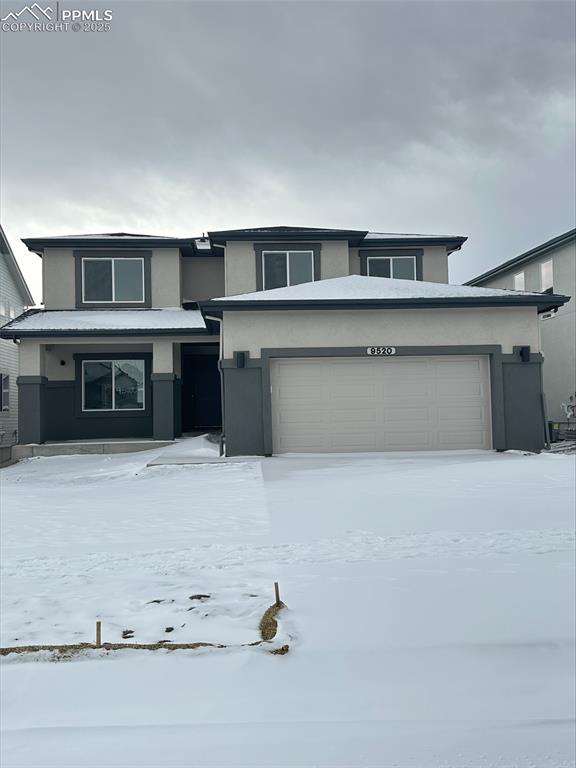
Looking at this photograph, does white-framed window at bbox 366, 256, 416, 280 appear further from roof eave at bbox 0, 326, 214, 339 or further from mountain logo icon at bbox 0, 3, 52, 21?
mountain logo icon at bbox 0, 3, 52, 21

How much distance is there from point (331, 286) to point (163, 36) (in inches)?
420

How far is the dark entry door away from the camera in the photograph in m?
20.7

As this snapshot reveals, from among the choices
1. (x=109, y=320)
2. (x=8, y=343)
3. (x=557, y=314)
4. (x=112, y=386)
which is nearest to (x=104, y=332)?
(x=109, y=320)

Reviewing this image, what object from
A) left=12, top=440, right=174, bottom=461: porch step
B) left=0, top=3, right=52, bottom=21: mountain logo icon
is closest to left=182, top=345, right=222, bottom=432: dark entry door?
left=12, top=440, right=174, bottom=461: porch step

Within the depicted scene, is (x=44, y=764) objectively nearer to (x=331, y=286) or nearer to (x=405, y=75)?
(x=331, y=286)

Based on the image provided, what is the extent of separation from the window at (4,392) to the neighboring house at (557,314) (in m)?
20.4

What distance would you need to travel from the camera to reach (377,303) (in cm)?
A: 1356

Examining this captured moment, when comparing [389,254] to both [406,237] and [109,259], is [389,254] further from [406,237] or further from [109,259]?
[109,259]

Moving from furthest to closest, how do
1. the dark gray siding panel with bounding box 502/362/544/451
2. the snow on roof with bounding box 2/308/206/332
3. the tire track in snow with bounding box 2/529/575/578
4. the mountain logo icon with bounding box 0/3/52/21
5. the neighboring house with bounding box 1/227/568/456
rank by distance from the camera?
the snow on roof with bounding box 2/308/206/332 → the dark gray siding panel with bounding box 502/362/544/451 → the neighboring house with bounding box 1/227/568/456 → the mountain logo icon with bounding box 0/3/52/21 → the tire track in snow with bounding box 2/529/575/578

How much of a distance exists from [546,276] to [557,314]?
1.58 meters

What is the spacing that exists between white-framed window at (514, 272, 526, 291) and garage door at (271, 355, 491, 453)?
10977 mm

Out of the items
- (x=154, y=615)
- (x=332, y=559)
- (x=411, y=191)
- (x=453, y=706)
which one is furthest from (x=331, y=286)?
(x=411, y=191)

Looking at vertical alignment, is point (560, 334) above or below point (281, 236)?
below

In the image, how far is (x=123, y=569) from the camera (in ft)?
18.5
